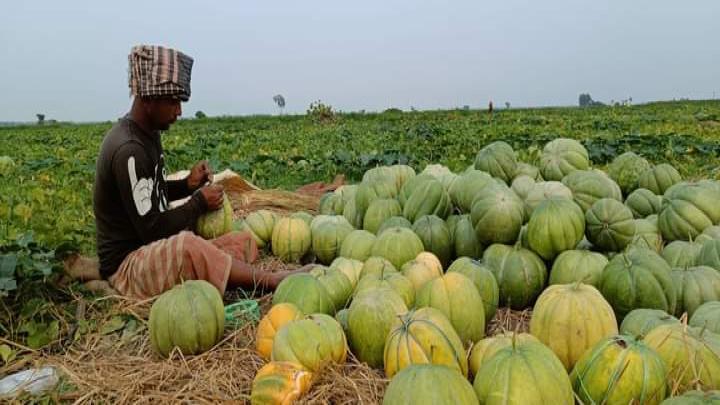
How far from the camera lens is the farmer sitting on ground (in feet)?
12.5

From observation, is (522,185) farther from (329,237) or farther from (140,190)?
(140,190)

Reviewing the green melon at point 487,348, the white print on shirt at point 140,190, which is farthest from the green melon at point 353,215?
the green melon at point 487,348

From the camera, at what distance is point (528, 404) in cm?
204

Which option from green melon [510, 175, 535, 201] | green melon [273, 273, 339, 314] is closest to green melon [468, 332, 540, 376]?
green melon [273, 273, 339, 314]

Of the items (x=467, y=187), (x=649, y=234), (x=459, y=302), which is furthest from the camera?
(x=467, y=187)

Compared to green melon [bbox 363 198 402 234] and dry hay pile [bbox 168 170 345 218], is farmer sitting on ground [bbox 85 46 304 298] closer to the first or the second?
green melon [bbox 363 198 402 234]

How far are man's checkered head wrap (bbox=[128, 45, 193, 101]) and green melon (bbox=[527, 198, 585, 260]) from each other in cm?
253

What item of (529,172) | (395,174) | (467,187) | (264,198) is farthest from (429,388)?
(264,198)

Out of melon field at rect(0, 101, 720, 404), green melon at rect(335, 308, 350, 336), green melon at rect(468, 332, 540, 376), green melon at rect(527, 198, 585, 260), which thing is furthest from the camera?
green melon at rect(527, 198, 585, 260)

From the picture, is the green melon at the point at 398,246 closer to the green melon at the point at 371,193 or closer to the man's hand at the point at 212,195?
the green melon at the point at 371,193

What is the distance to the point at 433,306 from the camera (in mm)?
2953

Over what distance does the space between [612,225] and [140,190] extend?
3.02m

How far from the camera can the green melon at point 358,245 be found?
4148 mm

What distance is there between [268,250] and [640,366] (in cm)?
344
